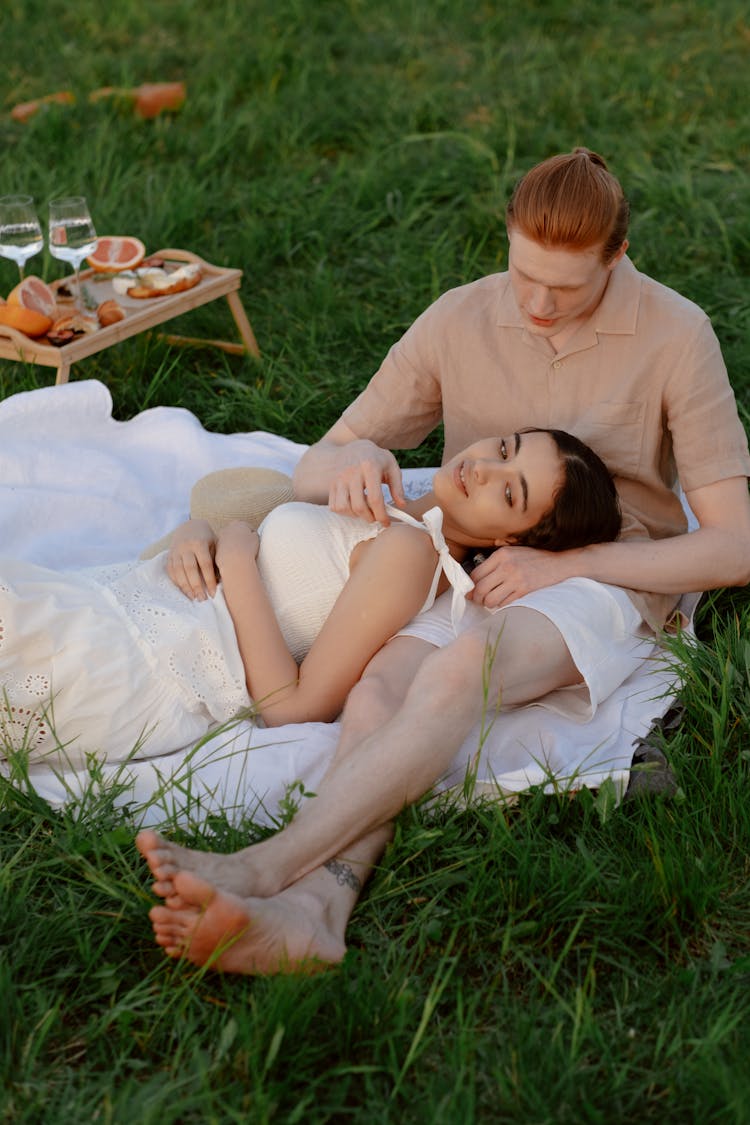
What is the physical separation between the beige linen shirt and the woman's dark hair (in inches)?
6.9

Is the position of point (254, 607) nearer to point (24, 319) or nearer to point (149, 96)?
point (24, 319)

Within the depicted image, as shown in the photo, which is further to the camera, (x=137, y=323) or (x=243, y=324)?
(x=243, y=324)

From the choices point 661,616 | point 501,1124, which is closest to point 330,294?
point 661,616

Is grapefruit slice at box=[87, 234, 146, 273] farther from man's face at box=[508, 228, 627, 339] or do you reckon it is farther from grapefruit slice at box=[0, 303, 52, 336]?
man's face at box=[508, 228, 627, 339]

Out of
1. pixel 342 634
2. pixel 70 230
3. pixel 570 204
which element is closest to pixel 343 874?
pixel 342 634

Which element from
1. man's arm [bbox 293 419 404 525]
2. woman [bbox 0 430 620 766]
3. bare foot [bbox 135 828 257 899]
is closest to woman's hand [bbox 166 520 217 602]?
woman [bbox 0 430 620 766]

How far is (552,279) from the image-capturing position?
3.24 m

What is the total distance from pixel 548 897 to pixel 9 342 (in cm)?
280

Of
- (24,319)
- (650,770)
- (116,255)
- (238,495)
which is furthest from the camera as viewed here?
(116,255)

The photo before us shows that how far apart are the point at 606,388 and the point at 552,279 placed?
41cm

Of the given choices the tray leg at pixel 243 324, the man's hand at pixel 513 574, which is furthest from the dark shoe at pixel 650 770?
the tray leg at pixel 243 324

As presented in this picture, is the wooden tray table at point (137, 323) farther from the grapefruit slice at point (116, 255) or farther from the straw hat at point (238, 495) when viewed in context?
the straw hat at point (238, 495)

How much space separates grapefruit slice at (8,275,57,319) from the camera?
14.9 ft

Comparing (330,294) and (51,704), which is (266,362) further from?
(51,704)
